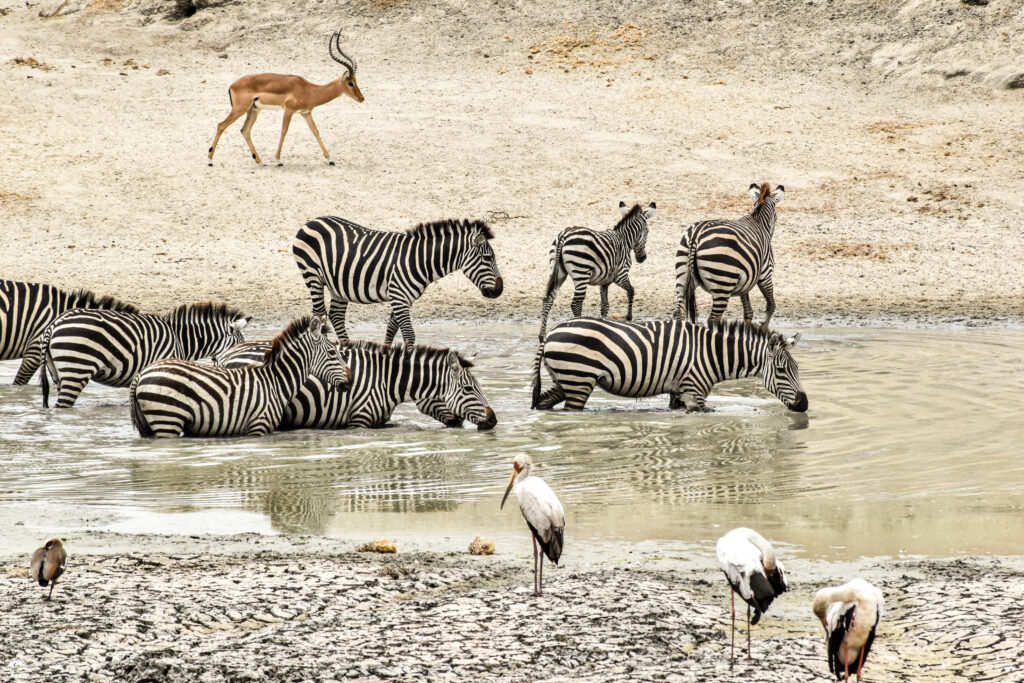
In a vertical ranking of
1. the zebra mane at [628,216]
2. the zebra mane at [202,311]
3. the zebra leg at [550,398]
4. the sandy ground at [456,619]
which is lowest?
the sandy ground at [456,619]

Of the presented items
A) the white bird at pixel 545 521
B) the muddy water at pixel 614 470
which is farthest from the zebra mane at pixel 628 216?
the white bird at pixel 545 521

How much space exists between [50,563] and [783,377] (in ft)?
21.2

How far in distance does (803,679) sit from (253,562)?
8.31ft

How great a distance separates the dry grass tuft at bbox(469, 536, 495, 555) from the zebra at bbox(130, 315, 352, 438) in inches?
141

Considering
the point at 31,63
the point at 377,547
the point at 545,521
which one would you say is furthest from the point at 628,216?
the point at 31,63

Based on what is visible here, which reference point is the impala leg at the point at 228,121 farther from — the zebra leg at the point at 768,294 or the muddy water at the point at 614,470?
the zebra leg at the point at 768,294

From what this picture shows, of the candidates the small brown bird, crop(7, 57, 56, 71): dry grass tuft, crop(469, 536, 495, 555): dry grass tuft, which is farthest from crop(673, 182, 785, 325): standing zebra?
crop(7, 57, 56, 71): dry grass tuft

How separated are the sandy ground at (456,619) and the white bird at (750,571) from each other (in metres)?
0.22

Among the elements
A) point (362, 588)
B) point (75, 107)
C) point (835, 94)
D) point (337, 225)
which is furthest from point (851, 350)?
point (75, 107)

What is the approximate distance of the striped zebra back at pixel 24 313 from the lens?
1155 centimetres

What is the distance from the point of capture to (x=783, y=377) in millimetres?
9984

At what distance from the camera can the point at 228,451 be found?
8594 millimetres

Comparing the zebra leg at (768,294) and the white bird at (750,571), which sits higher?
the zebra leg at (768,294)

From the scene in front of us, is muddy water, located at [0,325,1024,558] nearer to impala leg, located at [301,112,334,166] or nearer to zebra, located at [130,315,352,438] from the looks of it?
zebra, located at [130,315,352,438]
